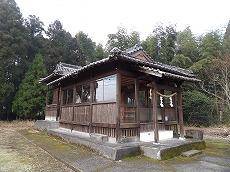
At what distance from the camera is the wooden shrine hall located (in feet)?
22.7

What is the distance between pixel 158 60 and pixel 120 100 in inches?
648

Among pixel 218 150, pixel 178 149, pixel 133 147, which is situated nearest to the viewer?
pixel 133 147

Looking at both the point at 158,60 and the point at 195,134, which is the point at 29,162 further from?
the point at 158,60

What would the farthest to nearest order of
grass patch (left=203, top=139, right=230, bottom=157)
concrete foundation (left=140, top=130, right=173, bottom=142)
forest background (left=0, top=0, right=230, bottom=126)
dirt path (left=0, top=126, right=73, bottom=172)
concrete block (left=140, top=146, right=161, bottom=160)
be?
1. forest background (left=0, top=0, right=230, bottom=126)
2. concrete foundation (left=140, top=130, right=173, bottom=142)
3. grass patch (left=203, top=139, right=230, bottom=157)
4. concrete block (left=140, top=146, right=161, bottom=160)
5. dirt path (left=0, top=126, right=73, bottom=172)

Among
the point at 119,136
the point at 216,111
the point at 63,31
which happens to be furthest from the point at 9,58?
the point at 216,111

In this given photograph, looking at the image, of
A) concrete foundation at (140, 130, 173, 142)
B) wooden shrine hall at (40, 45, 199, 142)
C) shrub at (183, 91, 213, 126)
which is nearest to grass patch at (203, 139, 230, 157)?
wooden shrine hall at (40, 45, 199, 142)

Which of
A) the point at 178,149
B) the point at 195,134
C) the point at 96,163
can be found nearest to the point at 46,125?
the point at 96,163

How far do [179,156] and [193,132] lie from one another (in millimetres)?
2761

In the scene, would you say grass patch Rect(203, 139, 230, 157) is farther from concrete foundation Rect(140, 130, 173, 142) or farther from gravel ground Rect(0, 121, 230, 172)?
concrete foundation Rect(140, 130, 173, 142)

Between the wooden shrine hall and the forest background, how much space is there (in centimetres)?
1165

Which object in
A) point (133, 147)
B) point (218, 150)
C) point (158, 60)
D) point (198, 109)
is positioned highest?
point (158, 60)

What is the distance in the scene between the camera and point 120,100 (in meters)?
7.41

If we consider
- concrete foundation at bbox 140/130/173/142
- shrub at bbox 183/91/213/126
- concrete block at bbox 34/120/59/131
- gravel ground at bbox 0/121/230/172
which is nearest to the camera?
gravel ground at bbox 0/121/230/172

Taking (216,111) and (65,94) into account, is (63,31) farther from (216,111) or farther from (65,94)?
(216,111)
